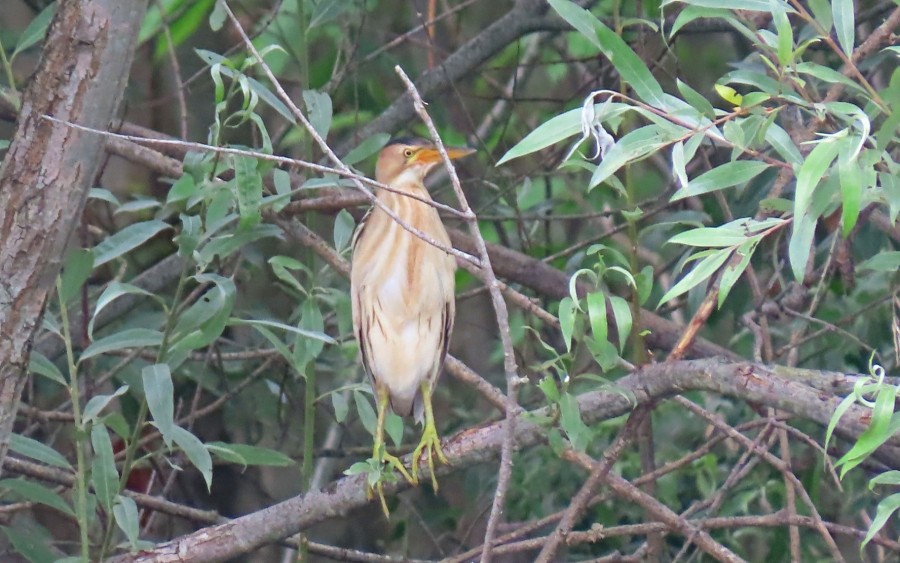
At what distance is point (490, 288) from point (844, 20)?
1.92 feet

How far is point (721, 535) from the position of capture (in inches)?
125

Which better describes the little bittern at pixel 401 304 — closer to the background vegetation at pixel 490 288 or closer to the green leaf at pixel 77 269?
the background vegetation at pixel 490 288

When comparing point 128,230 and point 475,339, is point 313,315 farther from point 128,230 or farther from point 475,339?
point 475,339

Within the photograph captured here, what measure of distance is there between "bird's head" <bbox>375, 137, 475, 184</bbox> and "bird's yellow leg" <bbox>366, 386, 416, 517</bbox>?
0.58 m

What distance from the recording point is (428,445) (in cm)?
246

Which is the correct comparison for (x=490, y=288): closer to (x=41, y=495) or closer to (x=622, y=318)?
(x=622, y=318)

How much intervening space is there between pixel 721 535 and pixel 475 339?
168 centimetres

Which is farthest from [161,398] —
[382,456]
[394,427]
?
[394,427]

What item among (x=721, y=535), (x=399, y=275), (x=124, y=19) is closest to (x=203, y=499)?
(x=399, y=275)

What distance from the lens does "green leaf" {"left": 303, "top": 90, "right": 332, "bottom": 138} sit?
2348 millimetres

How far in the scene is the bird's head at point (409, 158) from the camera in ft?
10.5

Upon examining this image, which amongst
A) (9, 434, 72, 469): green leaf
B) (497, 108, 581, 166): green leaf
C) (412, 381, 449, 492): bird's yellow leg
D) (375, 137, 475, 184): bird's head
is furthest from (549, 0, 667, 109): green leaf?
(375, 137, 475, 184): bird's head

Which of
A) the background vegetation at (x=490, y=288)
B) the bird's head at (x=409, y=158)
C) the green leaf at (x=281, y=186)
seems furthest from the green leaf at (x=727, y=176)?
the bird's head at (x=409, y=158)

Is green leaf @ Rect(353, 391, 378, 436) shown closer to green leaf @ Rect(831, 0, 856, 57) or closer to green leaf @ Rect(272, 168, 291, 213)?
green leaf @ Rect(272, 168, 291, 213)
